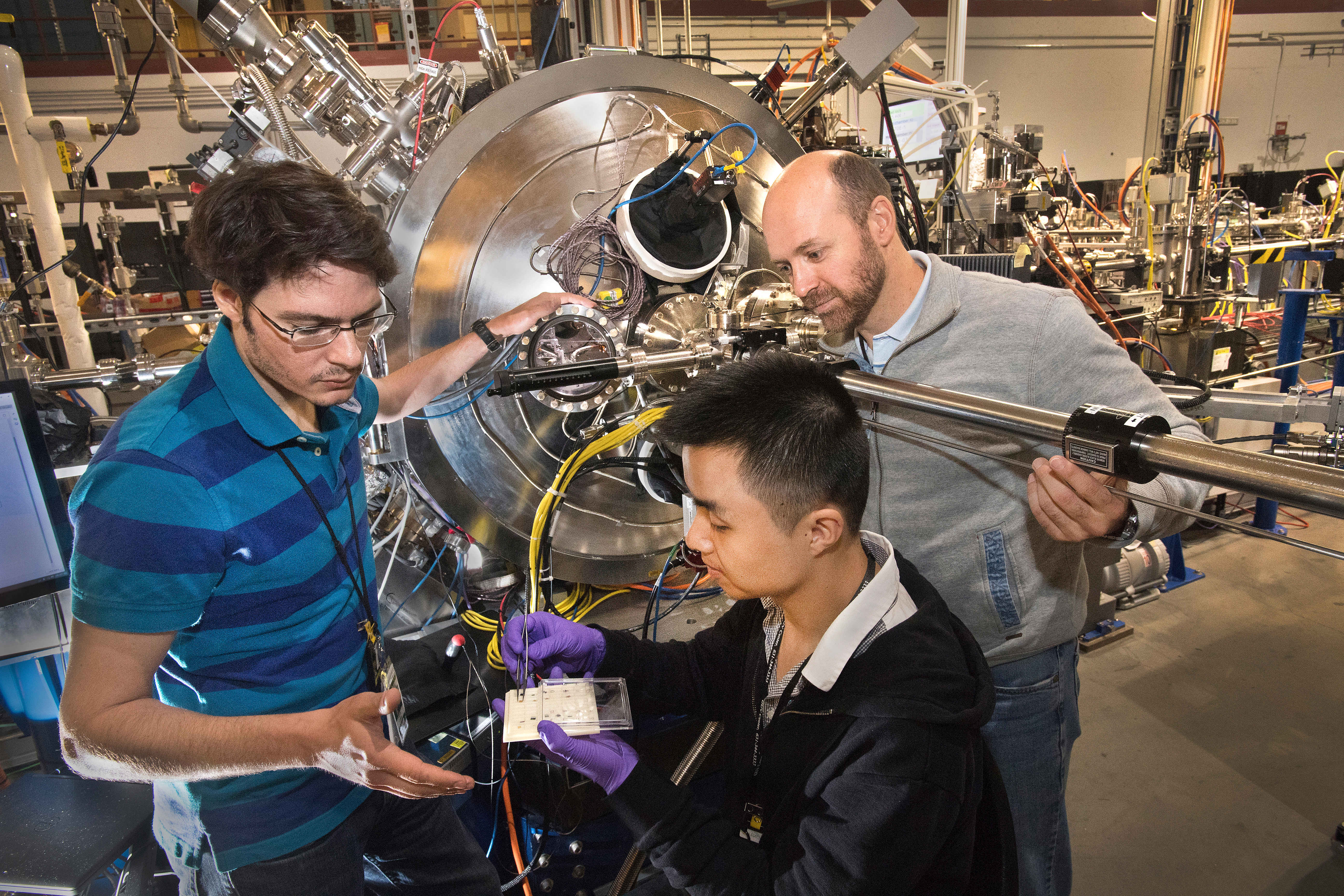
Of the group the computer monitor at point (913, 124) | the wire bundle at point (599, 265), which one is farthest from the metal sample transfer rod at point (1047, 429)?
the computer monitor at point (913, 124)

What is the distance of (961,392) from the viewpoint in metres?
1.05

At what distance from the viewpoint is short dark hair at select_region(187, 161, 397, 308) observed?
997 millimetres

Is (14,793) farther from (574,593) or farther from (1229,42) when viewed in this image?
(1229,42)

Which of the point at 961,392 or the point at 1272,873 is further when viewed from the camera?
the point at 1272,873

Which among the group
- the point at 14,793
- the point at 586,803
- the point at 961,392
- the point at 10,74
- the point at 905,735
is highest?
the point at 10,74

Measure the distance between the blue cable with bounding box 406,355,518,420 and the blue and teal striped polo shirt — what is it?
44 cm

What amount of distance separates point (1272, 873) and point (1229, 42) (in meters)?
12.5

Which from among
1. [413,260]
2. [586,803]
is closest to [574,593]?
[586,803]

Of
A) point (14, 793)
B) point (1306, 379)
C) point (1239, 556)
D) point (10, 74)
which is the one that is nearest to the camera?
point (14, 793)

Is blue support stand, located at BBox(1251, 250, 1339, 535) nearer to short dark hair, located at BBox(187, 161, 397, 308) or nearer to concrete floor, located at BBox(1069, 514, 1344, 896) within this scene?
concrete floor, located at BBox(1069, 514, 1344, 896)

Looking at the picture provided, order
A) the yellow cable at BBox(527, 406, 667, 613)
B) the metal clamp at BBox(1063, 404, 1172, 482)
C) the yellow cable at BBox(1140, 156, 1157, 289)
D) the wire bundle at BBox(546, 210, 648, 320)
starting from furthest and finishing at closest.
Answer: the yellow cable at BBox(1140, 156, 1157, 289), the wire bundle at BBox(546, 210, 648, 320), the yellow cable at BBox(527, 406, 667, 613), the metal clamp at BBox(1063, 404, 1172, 482)

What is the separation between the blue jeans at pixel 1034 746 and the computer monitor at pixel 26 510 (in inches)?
78.3

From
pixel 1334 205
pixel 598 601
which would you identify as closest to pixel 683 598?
pixel 598 601

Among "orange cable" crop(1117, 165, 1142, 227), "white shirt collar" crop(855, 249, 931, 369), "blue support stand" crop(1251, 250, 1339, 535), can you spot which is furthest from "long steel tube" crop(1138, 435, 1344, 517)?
"orange cable" crop(1117, 165, 1142, 227)
